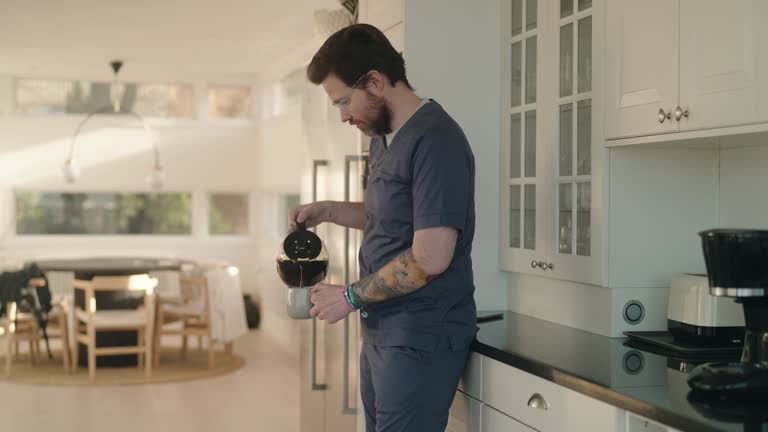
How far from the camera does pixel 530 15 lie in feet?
10.3

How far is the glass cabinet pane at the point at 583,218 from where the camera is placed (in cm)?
280

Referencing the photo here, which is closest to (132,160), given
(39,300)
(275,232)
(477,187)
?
(275,232)

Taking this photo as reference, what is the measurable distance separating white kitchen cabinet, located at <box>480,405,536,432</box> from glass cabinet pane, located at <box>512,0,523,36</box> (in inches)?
53.0

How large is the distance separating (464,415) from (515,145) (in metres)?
0.99

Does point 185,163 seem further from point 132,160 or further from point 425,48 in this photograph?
point 425,48

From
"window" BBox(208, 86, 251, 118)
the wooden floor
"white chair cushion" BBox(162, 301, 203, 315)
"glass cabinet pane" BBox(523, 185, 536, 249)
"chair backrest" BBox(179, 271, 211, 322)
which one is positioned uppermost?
"window" BBox(208, 86, 251, 118)

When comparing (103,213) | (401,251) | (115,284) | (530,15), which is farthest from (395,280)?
(103,213)

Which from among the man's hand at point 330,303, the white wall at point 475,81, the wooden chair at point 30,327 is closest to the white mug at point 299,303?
the man's hand at point 330,303

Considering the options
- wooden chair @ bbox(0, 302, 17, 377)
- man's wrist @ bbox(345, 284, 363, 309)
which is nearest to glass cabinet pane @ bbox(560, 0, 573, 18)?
man's wrist @ bbox(345, 284, 363, 309)

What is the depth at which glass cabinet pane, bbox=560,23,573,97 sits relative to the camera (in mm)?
2885

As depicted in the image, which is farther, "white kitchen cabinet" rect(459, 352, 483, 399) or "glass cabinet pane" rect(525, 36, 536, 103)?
"glass cabinet pane" rect(525, 36, 536, 103)

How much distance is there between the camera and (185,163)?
1062 cm

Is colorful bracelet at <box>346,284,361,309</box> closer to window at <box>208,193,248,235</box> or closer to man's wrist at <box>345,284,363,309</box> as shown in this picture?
man's wrist at <box>345,284,363,309</box>

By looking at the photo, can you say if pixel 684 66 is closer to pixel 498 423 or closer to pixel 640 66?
pixel 640 66
